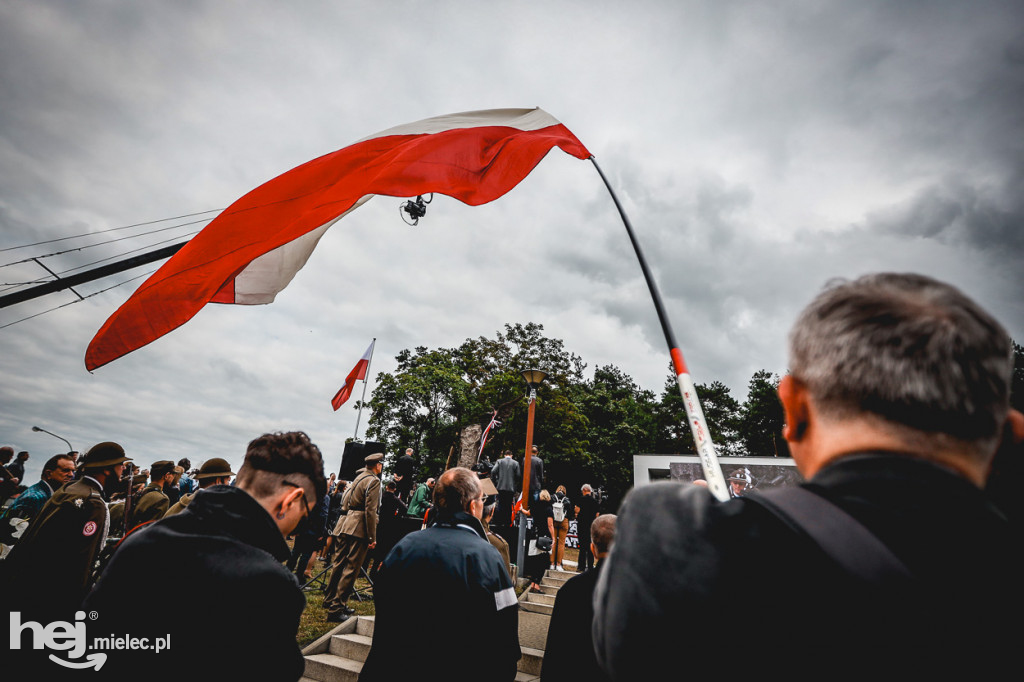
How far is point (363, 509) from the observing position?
755 cm

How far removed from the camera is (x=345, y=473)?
16.0m

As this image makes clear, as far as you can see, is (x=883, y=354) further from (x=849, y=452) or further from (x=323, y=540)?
(x=323, y=540)

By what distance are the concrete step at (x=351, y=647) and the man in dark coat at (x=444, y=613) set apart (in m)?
3.45

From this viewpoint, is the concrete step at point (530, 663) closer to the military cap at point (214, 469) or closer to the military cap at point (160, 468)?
the military cap at point (214, 469)

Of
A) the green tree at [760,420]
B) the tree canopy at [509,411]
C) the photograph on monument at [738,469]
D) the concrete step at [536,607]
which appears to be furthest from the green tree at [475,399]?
the green tree at [760,420]

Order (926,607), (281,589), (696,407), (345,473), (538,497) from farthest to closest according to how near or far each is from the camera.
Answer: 1. (345,473)
2. (538,497)
3. (696,407)
4. (281,589)
5. (926,607)

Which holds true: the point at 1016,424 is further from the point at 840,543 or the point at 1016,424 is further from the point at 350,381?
the point at 350,381

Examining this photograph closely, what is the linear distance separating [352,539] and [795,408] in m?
7.64

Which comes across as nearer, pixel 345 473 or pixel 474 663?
pixel 474 663

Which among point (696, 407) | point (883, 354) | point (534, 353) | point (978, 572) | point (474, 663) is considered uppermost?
point (534, 353)

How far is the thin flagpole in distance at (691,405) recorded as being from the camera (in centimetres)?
182

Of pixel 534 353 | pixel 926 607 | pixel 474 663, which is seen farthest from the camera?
pixel 534 353

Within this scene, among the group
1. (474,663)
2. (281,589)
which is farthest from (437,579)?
(281,589)

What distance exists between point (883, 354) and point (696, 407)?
130 cm
